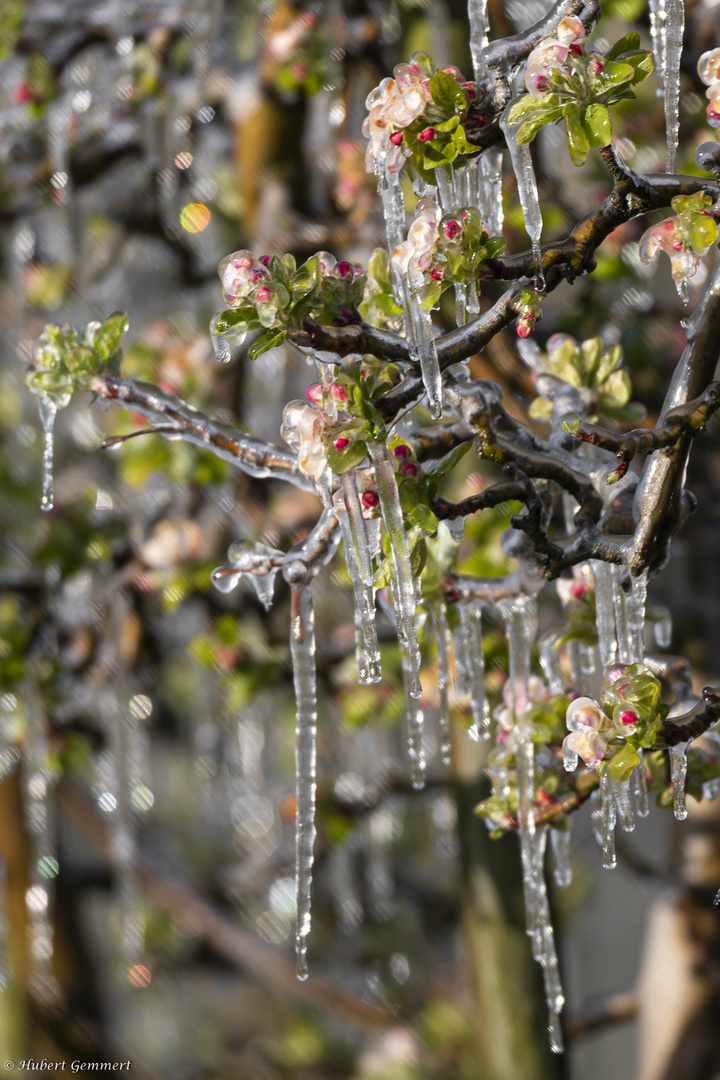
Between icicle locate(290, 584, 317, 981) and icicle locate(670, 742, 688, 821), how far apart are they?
1.10 feet

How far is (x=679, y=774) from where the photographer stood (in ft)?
2.90

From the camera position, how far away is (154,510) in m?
2.54

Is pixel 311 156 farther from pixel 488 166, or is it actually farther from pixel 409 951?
pixel 409 951

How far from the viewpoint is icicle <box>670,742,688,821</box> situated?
87 cm

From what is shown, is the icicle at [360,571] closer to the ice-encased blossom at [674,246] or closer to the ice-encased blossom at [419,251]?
the ice-encased blossom at [419,251]

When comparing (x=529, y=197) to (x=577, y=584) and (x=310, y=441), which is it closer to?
(x=310, y=441)

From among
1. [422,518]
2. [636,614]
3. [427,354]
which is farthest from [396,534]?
[636,614]

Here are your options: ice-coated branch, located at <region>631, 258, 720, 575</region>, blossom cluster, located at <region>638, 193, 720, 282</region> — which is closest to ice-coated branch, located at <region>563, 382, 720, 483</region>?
ice-coated branch, located at <region>631, 258, 720, 575</region>

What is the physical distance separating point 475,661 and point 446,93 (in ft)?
1.96

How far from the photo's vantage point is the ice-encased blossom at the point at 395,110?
2.47 ft

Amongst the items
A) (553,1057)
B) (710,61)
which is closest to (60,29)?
(710,61)

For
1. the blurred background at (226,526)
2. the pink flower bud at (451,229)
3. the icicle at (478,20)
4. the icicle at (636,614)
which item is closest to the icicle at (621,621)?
the icicle at (636,614)

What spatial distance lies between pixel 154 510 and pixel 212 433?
64.2 inches

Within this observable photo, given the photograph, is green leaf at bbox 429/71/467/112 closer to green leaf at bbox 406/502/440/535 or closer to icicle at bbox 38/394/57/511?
green leaf at bbox 406/502/440/535
